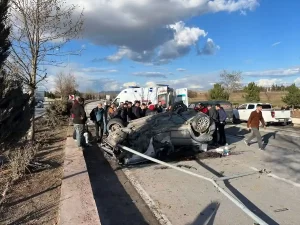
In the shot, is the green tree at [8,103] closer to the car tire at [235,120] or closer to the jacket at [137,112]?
the jacket at [137,112]

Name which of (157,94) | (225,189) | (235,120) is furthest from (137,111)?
(235,120)

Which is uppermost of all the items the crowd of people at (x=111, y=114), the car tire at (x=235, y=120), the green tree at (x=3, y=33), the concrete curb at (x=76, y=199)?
the green tree at (x=3, y=33)

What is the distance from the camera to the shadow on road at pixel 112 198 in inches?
211

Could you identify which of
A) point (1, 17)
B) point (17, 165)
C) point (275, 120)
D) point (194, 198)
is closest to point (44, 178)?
point (17, 165)

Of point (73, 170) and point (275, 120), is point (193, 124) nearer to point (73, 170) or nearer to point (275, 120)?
point (73, 170)

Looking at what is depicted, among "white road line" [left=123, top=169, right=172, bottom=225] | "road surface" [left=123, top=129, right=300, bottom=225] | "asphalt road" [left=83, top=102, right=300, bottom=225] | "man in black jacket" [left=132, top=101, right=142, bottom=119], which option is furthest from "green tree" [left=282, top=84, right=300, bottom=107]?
"white road line" [left=123, top=169, right=172, bottom=225]

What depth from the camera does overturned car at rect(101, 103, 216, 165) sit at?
1030 centimetres

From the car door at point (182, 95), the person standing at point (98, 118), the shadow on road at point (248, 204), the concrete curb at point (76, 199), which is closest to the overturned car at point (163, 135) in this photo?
the concrete curb at point (76, 199)

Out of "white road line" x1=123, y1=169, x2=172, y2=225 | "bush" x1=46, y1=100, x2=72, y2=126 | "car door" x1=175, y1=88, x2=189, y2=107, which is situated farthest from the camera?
"car door" x1=175, y1=88, x2=189, y2=107

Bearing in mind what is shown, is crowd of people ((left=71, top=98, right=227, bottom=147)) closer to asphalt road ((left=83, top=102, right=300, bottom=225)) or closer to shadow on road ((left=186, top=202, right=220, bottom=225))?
asphalt road ((left=83, top=102, right=300, bottom=225))

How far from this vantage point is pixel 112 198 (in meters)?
6.51

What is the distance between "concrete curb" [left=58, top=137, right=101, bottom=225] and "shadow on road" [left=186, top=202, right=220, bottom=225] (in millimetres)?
1558

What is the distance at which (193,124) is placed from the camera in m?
10.9

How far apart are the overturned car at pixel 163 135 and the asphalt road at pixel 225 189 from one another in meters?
0.79
